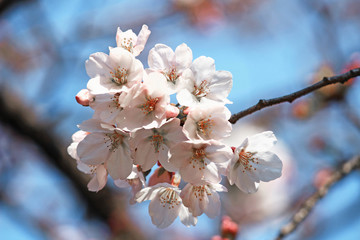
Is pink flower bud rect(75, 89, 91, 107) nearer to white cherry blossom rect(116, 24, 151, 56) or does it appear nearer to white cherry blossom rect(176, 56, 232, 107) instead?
white cherry blossom rect(116, 24, 151, 56)

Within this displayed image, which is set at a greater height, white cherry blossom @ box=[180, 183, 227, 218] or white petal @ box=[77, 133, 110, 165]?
white petal @ box=[77, 133, 110, 165]

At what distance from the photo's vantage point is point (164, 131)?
1.04m

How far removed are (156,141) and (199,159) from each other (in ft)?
0.45

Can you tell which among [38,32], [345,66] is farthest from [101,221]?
[345,66]

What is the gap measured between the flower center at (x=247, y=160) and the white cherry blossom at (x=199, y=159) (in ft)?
0.40

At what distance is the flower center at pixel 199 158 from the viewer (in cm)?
102

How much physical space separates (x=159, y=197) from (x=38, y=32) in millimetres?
2659

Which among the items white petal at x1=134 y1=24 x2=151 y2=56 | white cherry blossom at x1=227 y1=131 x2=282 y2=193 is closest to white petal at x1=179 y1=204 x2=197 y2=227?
white cherry blossom at x1=227 y1=131 x2=282 y2=193

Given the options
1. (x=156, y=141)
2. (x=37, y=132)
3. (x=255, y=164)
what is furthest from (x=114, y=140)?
(x=37, y=132)

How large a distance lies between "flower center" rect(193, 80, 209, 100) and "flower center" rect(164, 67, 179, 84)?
0.08 m

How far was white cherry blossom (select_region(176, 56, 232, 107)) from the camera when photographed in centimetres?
113

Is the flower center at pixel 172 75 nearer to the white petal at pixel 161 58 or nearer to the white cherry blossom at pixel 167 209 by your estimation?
the white petal at pixel 161 58

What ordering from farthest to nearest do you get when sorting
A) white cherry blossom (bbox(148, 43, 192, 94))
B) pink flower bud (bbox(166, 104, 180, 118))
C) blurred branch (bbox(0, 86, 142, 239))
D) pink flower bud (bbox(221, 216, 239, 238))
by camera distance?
blurred branch (bbox(0, 86, 142, 239)) → pink flower bud (bbox(221, 216, 239, 238)) → white cherry blossom (bbox(148, 43, 192, 94)) → pink flower bud (bbox(166, 104, 180, 118))

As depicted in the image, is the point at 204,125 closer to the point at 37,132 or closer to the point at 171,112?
the point at 171,112
